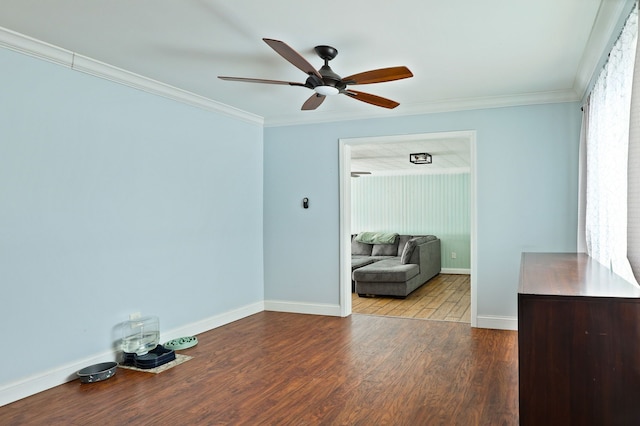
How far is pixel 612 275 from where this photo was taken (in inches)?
96.6

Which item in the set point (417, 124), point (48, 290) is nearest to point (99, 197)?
point (48, 290)

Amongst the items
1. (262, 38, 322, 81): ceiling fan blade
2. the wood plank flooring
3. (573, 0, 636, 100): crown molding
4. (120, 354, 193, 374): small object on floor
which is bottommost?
the wood plank flooring

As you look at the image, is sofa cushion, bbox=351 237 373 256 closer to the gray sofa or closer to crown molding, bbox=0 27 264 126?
the gray sofa

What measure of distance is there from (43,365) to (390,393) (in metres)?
2.32

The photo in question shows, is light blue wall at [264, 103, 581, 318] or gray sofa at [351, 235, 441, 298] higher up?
light blue wall at [264, 103, 581, 318]

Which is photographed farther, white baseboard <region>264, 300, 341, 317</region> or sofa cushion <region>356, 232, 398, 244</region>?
sofa cushion <region>356, 232, 398, 244</region>

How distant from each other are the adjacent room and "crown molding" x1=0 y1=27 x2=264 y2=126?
20 mm

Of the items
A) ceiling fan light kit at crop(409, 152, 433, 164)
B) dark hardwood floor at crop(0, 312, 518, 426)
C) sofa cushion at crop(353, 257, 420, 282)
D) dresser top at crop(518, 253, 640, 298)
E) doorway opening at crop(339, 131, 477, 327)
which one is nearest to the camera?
dresser top at crop(518, 253, 640, 298)

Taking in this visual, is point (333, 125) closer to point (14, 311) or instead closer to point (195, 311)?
point (195, 311)

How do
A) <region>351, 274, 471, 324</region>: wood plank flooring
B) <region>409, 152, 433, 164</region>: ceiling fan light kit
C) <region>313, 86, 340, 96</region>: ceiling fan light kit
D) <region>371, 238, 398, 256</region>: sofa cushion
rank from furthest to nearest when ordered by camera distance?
<region>371, 238, 398, 256</region>: sofa cushion → <region>409, 152, 433, 164</region>: ceiling fan light kit → <region>351, 274, 471, 324</region>: wood plank flooring → <region>313, 86, 340, 96</region>: ceiling fan light kit

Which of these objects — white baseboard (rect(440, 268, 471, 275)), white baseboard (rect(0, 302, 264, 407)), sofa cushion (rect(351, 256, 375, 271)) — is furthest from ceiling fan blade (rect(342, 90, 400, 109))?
white baseboard (rect(440, 268, 471, 275))

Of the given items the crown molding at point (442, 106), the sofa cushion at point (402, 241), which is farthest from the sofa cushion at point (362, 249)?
the crown molding at point (442, 106)

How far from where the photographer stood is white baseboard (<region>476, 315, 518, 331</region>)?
455cm

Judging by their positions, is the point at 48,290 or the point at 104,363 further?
the point at 104,363
